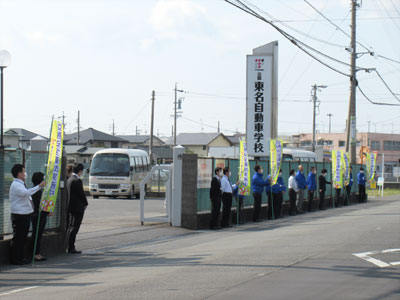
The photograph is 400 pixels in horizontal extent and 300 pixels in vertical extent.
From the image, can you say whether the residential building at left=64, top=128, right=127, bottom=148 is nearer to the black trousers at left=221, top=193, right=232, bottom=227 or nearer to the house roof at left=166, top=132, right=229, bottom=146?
the house roof at left=166, top=132, right=229, bottom=146

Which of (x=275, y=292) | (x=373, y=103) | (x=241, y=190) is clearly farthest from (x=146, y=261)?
(x=373, y=103)

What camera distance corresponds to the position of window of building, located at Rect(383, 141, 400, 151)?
4225 inches

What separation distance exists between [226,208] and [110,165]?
19140 mm

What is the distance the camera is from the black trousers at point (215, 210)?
19.2m

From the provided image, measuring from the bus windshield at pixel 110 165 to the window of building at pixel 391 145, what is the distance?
77840 mm

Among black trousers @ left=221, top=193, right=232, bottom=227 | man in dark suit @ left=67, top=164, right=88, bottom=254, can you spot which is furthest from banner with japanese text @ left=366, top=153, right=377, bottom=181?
man in dark suit @ left=67, top=164, right=88, bottom=254

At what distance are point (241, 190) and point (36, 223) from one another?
9941mm

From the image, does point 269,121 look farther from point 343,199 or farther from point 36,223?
point 36,223

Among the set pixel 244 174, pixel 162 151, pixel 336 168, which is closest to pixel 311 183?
pixel 336 168

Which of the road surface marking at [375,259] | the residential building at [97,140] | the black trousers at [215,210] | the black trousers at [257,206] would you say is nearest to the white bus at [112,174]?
the black trousers at [257,206]

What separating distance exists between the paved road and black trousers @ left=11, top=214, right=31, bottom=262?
1.32ft

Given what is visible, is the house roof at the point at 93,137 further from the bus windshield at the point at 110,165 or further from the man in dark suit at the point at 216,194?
the man in dark suit at the point at 216,194

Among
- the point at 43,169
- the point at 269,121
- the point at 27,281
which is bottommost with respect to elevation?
the point at 27,281

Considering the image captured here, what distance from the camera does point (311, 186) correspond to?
28.4 m
